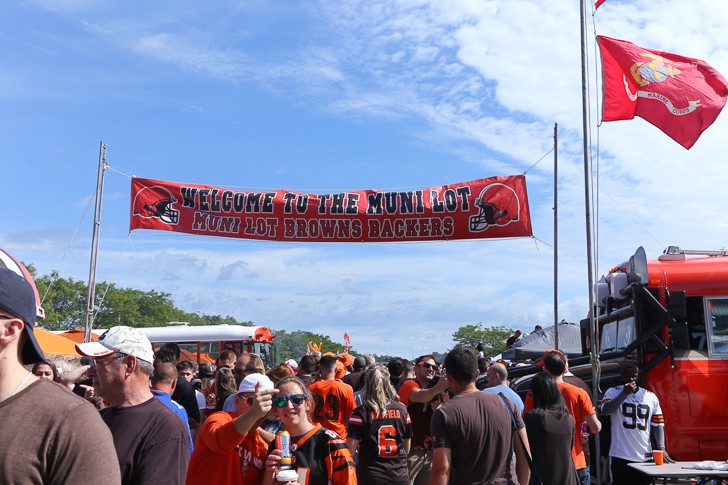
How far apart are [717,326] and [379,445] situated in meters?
4.73

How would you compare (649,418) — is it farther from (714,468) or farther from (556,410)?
(556,410)

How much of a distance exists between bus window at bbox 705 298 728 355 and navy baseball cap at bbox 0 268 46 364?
26.9 feet

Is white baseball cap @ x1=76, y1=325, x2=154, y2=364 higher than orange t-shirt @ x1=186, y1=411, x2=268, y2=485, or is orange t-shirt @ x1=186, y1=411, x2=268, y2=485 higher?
white baseball cap @ x1=76, y1=325, x2=154, y2=364

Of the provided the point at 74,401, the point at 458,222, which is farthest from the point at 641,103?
the point at 74,401

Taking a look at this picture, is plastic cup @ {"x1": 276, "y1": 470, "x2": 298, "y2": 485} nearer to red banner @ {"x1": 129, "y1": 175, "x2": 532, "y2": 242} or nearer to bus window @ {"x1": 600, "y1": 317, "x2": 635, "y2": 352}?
bus window @ {"x1": 600, "y1": 317, "x2": 635, "y2": 352}

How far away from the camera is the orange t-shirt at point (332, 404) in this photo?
819 centimetres

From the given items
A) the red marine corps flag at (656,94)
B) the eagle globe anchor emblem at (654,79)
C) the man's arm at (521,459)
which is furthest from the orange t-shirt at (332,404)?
the eagle globe anchor emblem at (654,79)

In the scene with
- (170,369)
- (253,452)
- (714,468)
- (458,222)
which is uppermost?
(458,222)

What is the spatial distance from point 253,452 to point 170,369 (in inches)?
64.9

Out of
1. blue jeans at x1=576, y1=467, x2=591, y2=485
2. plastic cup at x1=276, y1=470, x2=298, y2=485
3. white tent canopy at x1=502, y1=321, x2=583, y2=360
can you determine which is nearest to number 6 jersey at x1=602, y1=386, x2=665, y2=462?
blue jeans at x1=576, y1=467, x2=591, y2=485

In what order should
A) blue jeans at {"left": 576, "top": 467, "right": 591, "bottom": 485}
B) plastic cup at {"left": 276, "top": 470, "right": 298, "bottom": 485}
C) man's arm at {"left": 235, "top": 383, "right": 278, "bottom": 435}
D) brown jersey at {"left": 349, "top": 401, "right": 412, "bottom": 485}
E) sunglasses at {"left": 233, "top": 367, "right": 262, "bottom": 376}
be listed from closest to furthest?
plastic cup at {"left": 276, "top": 470, "right": 298, "bottom": 485} < man's arm at {"left": 235, "top": 383, "right": 278, "bottom": 435} < brown jersey at {"left": 349, "top": 401, "right": 412, "bottom": 485} < sunglasses at {"left": 233, "top": 367, "right": 262, "bottom": 376} < blue jeans at {"left": 576, "top": 467, "right": 591, "bottom": 485}

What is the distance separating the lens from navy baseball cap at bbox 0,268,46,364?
2.08 metres

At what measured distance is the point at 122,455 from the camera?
10.9 ft

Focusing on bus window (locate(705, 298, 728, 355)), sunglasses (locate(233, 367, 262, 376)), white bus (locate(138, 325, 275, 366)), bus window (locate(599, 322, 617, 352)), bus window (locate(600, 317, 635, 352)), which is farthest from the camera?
white bus (locate(138, 325, 275, 366))
